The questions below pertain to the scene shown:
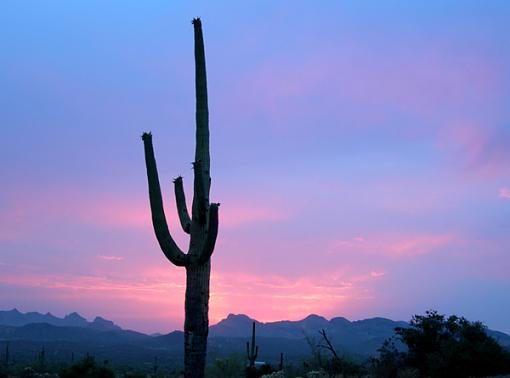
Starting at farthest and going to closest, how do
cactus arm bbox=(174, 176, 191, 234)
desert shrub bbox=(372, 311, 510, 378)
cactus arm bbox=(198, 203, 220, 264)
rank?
desert shrub bbox=(372, 311, 510, 378)
cactus arm bbox=(174, 176, 191, 234)
cactus arm bbox=(198, 203, 220, 264)

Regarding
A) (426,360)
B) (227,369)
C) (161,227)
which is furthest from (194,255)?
(227,369)

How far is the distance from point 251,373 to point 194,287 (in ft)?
67.4

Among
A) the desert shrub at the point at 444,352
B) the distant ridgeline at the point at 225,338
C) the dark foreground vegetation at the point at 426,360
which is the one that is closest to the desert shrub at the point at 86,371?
the dark foreground vegetation at the point at 426,360

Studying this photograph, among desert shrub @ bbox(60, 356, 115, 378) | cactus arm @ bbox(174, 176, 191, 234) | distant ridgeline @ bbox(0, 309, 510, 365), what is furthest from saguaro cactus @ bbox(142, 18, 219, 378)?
distant ridgeline @ bbox(0, 309, 510, 365)

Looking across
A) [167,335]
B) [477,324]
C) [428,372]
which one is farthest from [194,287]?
[167,335]

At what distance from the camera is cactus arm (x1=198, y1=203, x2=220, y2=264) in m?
15.2

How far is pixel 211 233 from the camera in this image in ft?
50.0

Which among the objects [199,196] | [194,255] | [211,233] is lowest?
[194,255]

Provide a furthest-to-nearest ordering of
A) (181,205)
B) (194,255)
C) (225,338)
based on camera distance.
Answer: (225,338)
(181,205)
(194,255)

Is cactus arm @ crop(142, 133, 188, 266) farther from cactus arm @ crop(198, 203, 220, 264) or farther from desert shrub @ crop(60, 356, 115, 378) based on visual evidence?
desert shrub @ crop(60, 356, 115, 378)

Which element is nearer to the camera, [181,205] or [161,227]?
[161,227]

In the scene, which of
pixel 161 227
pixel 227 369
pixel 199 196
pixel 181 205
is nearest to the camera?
pixel 161 227

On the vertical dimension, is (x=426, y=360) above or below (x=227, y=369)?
above

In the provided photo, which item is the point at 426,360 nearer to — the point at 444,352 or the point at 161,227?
the point at 444,352
